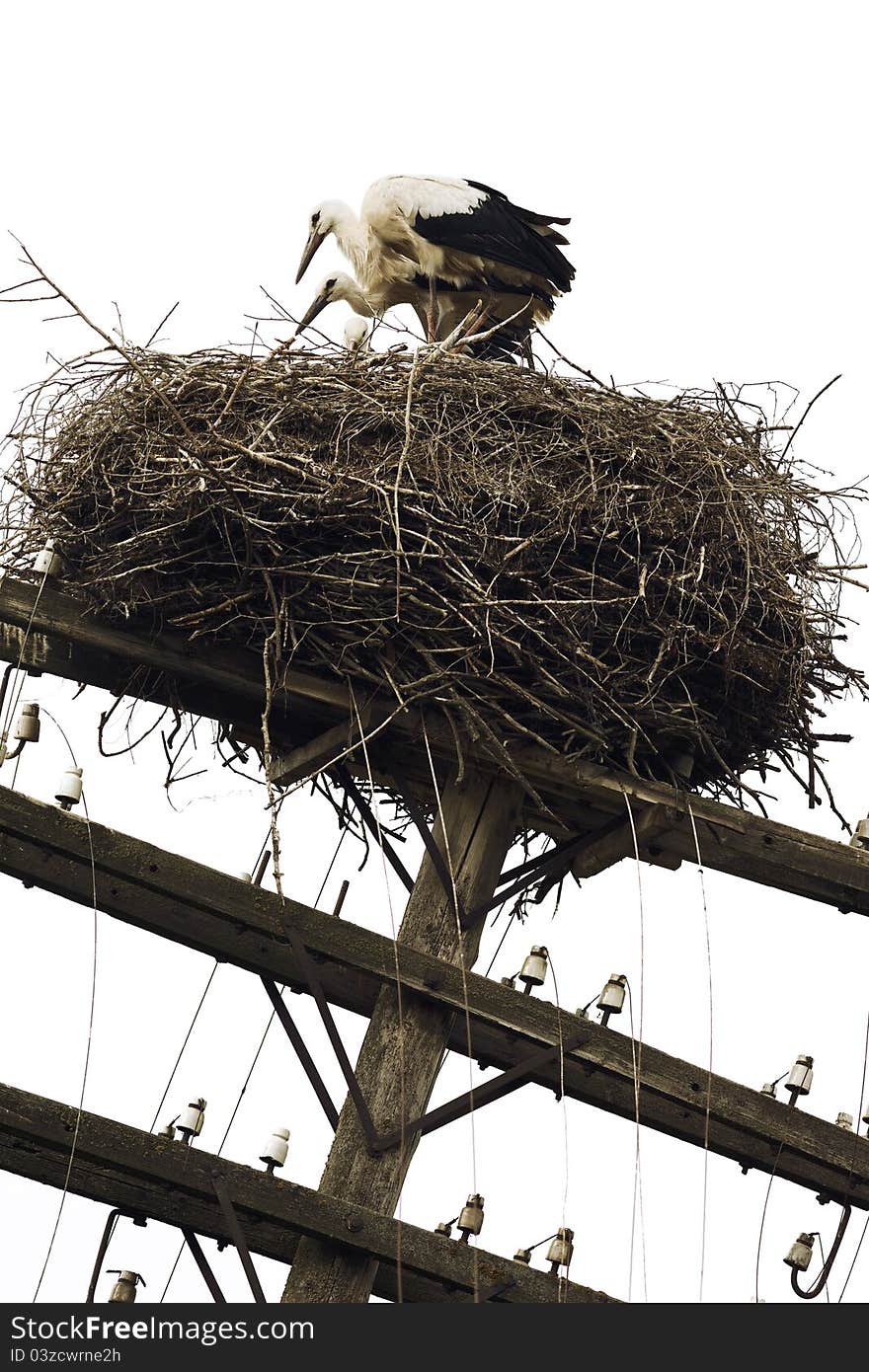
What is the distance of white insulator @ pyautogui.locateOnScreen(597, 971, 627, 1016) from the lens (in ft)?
16.7

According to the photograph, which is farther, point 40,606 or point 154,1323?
point 40,606

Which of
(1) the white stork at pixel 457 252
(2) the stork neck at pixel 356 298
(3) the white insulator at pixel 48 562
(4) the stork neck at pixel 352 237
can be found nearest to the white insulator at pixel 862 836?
(3) the white insulator at pixel 48 562

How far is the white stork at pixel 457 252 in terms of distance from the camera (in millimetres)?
7258

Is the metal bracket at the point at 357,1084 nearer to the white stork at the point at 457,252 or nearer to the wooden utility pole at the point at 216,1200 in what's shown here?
the wooden utility pole at the point at 216,1200

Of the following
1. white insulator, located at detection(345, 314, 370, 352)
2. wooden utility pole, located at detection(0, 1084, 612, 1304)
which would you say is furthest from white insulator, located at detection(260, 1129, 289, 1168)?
white insulator, located at detection(345, 314, 370, 352)

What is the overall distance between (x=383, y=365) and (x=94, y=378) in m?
0.79

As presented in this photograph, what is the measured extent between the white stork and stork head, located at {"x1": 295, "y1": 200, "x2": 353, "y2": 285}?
295 mm

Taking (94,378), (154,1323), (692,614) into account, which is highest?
(94,378)

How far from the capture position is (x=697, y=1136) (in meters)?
5.28

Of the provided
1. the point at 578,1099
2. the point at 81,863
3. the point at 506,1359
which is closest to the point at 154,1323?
the point at 506,1359

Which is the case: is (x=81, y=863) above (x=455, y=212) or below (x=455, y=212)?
below

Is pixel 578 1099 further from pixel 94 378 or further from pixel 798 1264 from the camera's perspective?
pixel 94 378

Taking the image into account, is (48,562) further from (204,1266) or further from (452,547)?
(204,1266)

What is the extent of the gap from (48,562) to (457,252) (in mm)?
2726
